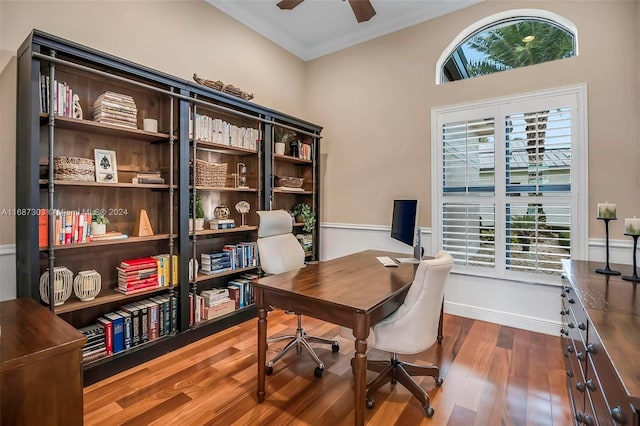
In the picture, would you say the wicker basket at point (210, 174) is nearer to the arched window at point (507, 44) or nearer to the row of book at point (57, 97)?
the row of book at point (57, 97)

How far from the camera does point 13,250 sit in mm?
2096

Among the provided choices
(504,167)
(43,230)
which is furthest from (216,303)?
(504,167)

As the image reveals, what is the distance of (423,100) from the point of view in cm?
362

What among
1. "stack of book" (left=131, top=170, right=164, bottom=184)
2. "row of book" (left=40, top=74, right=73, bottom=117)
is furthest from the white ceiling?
"stack of book" (left=131, top=170, right=164, bottom=184)

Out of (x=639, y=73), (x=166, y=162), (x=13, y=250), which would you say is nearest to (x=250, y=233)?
(x=166, y=162)

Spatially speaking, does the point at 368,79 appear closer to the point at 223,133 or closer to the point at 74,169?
the point at 223,133

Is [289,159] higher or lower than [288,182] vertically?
higher

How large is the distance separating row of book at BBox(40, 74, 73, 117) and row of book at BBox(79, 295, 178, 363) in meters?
1.50

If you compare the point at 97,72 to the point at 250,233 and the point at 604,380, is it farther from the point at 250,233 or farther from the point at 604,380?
the point at 604,380

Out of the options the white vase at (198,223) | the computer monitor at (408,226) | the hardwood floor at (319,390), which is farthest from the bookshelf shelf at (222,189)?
the computer monitor at (408,226)

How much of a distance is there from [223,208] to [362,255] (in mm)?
1512

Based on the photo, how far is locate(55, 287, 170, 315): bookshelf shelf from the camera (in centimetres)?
206

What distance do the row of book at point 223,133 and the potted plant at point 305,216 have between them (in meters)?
1.12

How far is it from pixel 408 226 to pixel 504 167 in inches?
55.1
